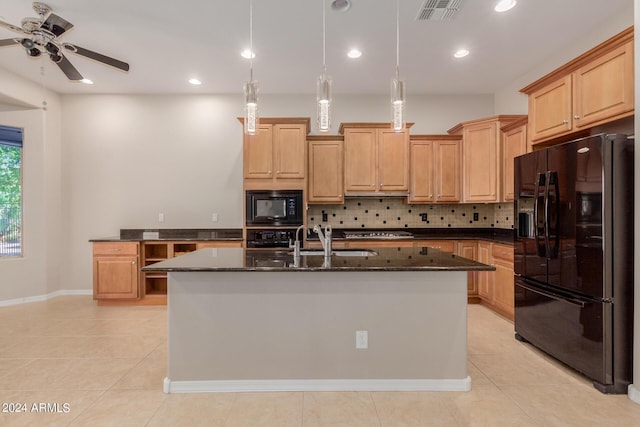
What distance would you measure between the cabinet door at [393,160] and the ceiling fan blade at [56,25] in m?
3.43

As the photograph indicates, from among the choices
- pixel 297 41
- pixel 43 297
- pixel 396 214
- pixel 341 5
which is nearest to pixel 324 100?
pixel 341 5

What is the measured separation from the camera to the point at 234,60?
3.84 metres

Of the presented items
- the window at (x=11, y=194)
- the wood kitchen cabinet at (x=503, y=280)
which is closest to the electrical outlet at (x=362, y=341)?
the wood kitchen cabinet at (x=503, y=280)

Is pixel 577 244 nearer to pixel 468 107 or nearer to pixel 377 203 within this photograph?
pixel 377 203

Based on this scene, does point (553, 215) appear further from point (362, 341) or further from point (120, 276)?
point (120, 276)

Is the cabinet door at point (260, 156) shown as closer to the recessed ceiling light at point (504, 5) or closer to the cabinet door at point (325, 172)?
the cabinet door at point (325, 172)

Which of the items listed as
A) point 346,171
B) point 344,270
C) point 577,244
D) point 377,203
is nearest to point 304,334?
point 344,270

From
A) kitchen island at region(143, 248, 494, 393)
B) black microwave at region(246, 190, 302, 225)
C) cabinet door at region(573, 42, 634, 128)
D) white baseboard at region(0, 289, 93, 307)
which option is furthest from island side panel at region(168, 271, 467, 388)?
white baseboard at region(0, 289, 93, 307)

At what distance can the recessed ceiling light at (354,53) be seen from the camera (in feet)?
11.9

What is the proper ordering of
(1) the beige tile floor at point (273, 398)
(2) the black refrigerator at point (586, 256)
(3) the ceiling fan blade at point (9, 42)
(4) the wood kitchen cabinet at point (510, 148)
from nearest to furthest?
(1) the beige tile floor at point (273, 398) → (2) the black refrigerator at point (586, 256) → (3) the ceiling fan blade at point (9, 42) → (4) the wood kitchen cabinet at point (510, 148)

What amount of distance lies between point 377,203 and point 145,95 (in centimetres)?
383

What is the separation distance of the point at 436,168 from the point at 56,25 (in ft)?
14.3

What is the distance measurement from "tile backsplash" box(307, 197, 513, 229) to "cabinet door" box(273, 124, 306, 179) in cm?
77

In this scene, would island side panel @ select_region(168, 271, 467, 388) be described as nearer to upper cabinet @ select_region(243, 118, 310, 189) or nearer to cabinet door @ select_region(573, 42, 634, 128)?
cabinet door @ select_region(573, 42, 634, 128)
